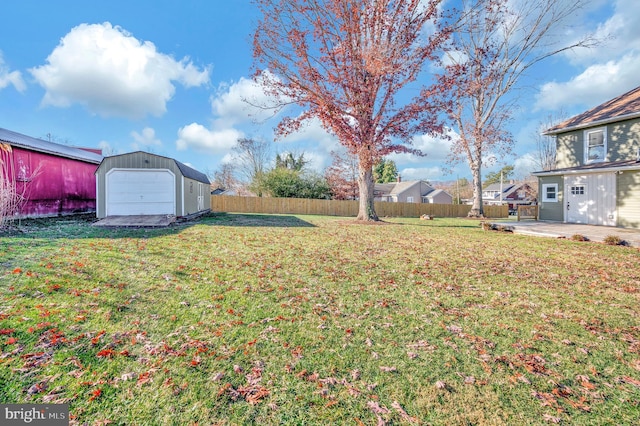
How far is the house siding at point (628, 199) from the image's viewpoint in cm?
1089

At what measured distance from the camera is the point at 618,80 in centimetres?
1714

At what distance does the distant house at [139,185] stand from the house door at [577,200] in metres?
18.2

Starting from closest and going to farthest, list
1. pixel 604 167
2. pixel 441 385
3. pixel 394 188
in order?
pixel 441 385 → pixel 604 167 → pixel 394 188

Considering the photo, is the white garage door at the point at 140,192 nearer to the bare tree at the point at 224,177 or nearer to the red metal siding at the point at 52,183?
the red metal siding at the point at 52,183

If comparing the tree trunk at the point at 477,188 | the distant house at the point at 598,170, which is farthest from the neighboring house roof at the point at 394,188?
the distant house at the point at 598,170

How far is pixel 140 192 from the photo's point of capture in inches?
476

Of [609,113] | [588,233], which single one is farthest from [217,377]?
[609,113]

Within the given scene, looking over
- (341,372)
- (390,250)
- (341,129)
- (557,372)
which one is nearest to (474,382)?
(557,372)

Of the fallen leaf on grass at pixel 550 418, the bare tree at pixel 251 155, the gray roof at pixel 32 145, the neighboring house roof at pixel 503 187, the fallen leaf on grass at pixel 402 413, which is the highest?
the bare tree at pixel 251 155

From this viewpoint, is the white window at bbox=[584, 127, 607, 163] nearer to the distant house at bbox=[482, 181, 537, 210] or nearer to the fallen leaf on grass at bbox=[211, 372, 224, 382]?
the fallen leaf on grass at bbox=[211, 372, 224, 382]

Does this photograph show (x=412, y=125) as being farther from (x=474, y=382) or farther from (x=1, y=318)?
(x=1, y=318)

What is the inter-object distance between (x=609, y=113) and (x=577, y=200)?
13.2 ft

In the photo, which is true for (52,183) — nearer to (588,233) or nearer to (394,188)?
(588,233)

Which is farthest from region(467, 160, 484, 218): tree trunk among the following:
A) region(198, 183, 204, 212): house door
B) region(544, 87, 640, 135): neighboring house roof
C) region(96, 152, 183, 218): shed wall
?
region(96, 152, 183, 218): shed wall
